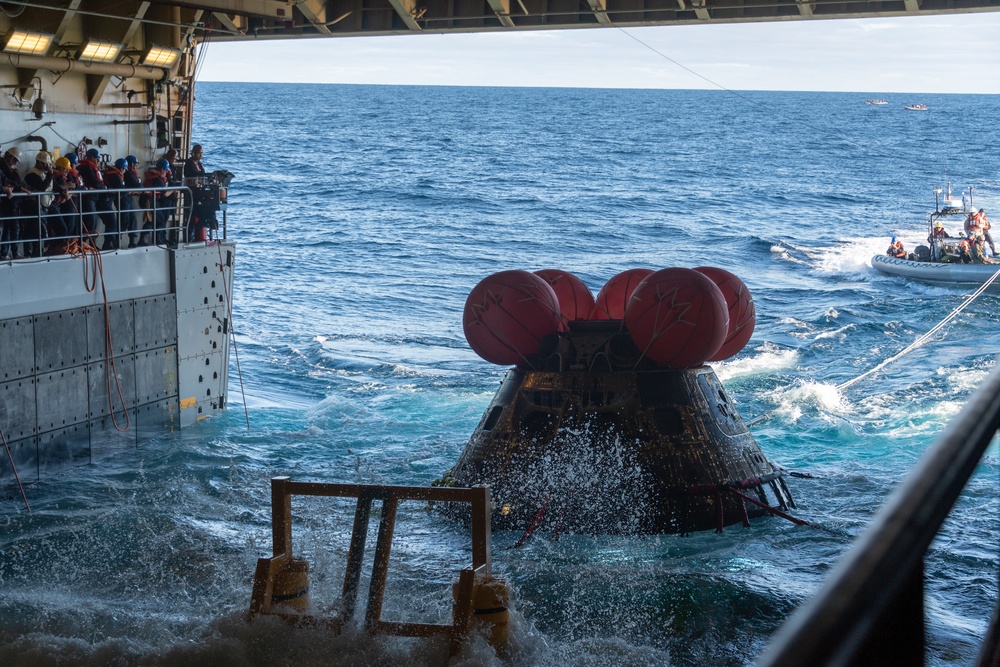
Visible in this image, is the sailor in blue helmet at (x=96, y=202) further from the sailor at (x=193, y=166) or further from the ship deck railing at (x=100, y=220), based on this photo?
the sailor at (x=193, y=166)

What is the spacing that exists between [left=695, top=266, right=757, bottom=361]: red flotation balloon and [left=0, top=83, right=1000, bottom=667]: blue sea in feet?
9.01

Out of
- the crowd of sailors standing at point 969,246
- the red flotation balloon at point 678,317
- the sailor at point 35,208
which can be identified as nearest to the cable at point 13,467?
the sailor at point 35,208

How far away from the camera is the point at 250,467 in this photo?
18438 mm

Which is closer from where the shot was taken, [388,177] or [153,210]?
[153,210]

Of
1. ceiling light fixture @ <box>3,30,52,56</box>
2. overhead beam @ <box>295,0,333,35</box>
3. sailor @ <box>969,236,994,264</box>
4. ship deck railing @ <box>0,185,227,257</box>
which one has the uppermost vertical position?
overhead beam @ <box>295,0,333,35</box>

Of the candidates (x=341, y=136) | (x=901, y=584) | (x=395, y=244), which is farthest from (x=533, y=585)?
(x=341, y=136)

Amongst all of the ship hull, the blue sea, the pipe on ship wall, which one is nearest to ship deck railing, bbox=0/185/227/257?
the ship hull

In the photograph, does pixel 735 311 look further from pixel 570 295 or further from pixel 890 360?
pixel 890 360

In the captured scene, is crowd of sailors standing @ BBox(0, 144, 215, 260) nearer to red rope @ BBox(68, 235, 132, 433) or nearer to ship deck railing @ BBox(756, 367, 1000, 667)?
red rope @ BBox(68, 235, 132, 433)

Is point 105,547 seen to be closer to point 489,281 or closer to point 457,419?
point 489,281

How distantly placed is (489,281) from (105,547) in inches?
257

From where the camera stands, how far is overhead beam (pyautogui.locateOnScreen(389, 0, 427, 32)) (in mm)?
20453

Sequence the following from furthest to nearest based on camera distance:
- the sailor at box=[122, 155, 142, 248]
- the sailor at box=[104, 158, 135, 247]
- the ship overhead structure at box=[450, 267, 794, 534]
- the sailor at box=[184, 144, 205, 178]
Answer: the sailor at box=[184, 144, 205, 178] < the sailor at box=[122, 155, 142, 248] < the sailor at box=[104, 158, 135, 247] < the ship overhead structure at box=[450, 267, 794, 534]

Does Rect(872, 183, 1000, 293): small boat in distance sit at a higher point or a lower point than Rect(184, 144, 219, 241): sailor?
lower
